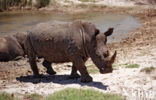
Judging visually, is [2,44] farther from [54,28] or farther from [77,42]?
[77,42]

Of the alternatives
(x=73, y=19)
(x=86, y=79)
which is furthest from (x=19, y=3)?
(x=86, y=79)

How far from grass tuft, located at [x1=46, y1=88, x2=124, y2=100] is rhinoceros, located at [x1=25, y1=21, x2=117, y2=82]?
1.20m

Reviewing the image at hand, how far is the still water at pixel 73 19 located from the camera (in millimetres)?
22447

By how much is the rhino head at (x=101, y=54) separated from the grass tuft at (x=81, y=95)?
1.08m

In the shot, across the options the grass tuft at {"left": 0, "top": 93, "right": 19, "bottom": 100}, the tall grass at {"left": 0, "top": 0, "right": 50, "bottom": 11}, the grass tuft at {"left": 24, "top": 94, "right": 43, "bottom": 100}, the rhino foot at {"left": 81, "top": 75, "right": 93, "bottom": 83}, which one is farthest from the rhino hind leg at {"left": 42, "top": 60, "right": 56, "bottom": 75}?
the tall grass at {"left": 0, "top": 0, "right": 50, "bottom": 11}

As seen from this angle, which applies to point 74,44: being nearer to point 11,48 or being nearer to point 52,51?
point 52,51

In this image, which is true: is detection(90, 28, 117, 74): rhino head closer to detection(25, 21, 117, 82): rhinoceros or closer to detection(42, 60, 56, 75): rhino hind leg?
detection(25, 21, 117, 82): rhinoceros

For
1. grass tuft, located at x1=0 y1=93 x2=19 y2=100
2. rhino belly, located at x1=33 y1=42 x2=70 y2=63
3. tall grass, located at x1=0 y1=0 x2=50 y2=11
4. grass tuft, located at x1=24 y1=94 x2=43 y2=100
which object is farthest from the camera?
tall grass, located at x1=0 y1=0 x2=50 y2=11

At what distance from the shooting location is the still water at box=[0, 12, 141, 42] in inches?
884

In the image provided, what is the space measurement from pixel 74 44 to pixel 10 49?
274 inches

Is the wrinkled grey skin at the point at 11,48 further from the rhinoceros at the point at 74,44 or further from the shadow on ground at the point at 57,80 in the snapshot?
the rhinoceros at the point at 74,44

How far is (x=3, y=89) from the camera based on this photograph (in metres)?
8.73

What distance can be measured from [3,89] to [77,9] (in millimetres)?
25786

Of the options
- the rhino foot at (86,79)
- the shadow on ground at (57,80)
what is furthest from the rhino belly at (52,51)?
the rhino foot at (86,79)
